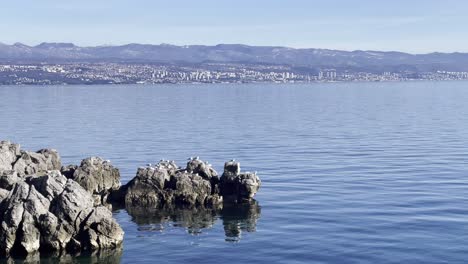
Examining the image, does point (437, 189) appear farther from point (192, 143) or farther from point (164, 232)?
point (192, 143)

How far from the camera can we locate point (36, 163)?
7012 cm

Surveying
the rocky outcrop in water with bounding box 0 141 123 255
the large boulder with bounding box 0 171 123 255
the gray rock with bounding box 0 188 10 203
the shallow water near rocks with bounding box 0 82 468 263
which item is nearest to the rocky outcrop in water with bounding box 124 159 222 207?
the shallow water near rocks with bounding box 0 82 468 263

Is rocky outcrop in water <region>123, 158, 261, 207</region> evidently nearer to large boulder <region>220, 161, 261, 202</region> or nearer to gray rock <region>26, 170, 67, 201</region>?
large boulder <region>220, 161, 261, 202</region>

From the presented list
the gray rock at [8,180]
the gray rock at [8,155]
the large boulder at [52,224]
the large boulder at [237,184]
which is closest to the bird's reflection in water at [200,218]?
the large boulder at [237,184]

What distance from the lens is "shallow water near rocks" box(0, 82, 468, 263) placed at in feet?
157

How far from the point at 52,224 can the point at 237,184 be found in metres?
21.5

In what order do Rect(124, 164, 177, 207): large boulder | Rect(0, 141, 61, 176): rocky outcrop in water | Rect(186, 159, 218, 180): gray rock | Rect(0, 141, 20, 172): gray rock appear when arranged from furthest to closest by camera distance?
Rect(186, 159, 218, 180): gray rock → Rect(0, 141, 61, 176): rocky outcrop in water → Rect(0, 141, 20, 172): gray rock → Rect(124, 164, 177, 207): large boulder

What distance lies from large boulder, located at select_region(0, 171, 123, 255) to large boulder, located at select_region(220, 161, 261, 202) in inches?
686

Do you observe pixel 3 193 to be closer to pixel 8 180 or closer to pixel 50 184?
pixel 50 184

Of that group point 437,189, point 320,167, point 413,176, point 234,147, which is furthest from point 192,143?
point 437,189

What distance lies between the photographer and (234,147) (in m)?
101

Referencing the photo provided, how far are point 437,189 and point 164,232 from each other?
28.4 metres

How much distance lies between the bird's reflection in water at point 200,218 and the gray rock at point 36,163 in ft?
41.5

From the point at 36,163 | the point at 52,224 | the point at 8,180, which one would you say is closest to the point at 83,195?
the point at 52,224
